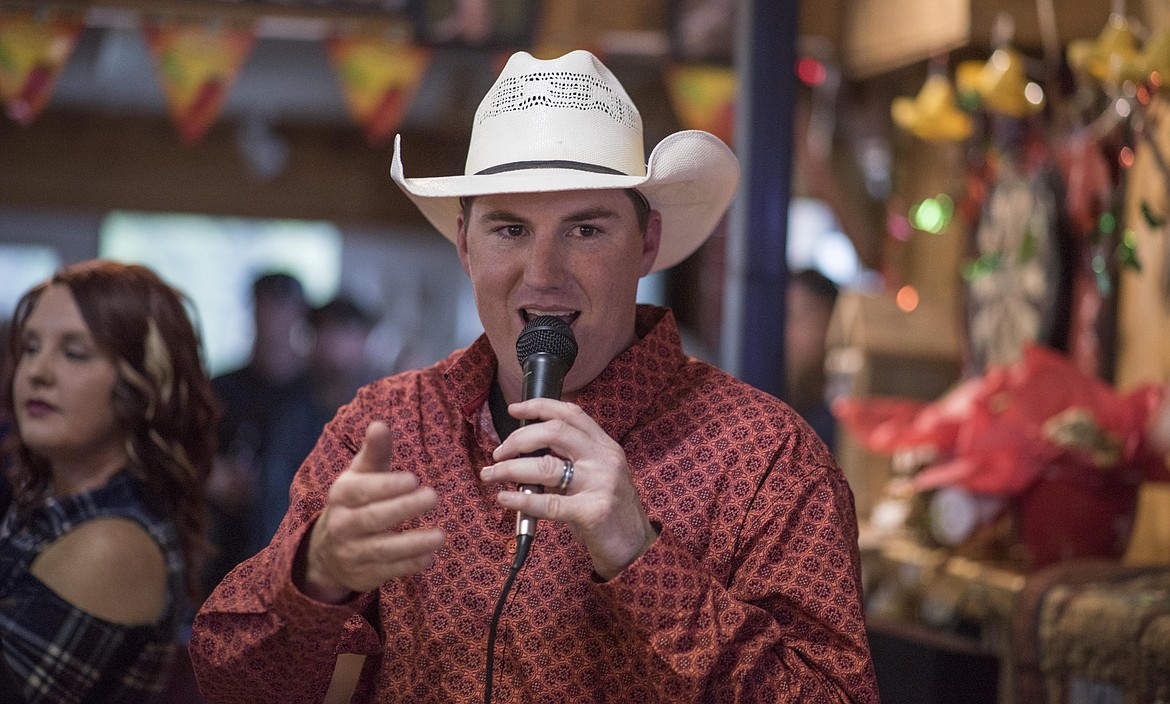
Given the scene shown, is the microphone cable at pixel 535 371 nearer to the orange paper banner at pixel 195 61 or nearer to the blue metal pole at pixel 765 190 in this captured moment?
the blue metal pole at pixel 765 190

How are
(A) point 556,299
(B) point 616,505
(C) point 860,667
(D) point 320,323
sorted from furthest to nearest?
(D) point 320,323, (A) point 556,299, (C) point 860,667, (B) point 616,505

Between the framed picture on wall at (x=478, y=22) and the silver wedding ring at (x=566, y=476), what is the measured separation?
134 inches

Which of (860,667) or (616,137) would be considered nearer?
(860,667)

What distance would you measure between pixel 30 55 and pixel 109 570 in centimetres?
268

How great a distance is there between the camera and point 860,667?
4.90 feet

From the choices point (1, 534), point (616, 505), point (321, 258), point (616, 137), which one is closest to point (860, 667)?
point (616, 505)

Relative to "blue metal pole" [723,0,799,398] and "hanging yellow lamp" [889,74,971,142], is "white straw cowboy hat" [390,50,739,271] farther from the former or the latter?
"hanging yellow lamp" [889,74,971,142]

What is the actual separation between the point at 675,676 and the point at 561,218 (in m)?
0.59

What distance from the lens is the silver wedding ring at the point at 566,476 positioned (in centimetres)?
136

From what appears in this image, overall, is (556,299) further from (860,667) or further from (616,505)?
(860,667)

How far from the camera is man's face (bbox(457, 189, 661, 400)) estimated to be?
5.37 ft

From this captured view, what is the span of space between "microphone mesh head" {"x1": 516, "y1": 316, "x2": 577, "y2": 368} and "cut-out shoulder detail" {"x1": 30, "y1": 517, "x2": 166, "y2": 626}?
1.09m

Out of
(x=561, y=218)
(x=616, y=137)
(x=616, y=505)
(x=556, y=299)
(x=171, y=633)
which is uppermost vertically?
(x=616, y=137)

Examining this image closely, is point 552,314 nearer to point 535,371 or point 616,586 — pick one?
point 535,371
